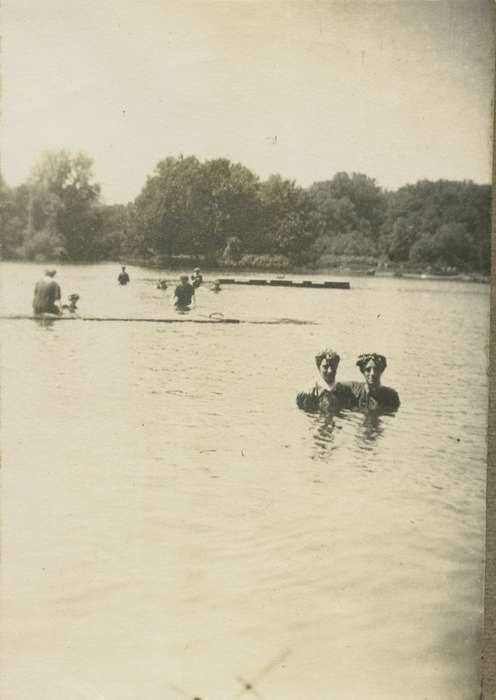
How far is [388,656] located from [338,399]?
2.08 feet

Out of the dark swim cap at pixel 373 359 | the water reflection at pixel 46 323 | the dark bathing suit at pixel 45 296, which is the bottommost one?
the dark swim cap at pixel 373 359

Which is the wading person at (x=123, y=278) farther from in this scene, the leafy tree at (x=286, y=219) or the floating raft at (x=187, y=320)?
the leafy tree at (x=286, y=219)

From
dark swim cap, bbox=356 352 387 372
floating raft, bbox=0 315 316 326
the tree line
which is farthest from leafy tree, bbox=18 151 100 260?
dark swim cap, bbox=356 352 387 372

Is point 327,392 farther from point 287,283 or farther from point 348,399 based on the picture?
point 287,283

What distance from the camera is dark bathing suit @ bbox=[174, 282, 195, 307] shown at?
202cm

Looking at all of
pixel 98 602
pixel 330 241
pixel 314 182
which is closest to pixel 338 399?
pixel 330 241

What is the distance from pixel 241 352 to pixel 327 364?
22 cm

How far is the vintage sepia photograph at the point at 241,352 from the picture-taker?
Answer: 1857mm

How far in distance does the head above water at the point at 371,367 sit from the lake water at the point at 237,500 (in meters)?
0.03

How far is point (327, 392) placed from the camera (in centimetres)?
197

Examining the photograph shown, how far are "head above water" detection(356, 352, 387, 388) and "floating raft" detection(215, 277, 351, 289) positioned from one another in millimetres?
192

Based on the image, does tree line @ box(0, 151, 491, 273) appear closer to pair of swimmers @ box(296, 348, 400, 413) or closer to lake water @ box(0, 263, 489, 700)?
lake water @ box(0, 263, 489, 700)

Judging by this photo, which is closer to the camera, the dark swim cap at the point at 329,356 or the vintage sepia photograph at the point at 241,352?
the vintage sepia photograph at the point at 241,352

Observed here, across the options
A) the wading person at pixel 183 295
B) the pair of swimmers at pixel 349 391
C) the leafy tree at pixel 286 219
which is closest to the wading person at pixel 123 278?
the wading person at pixel 183 295
